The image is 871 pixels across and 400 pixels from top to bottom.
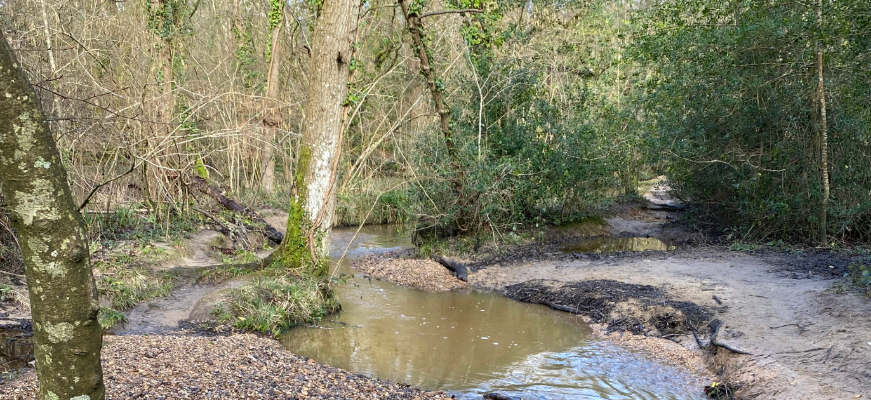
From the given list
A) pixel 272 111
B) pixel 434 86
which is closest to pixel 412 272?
pixel 434 86

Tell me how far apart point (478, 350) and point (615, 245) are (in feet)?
26.2

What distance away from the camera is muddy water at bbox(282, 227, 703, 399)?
6016 mm

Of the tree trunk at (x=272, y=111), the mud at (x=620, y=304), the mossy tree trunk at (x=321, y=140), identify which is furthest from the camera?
the tree trunk at (x=272, y=111)

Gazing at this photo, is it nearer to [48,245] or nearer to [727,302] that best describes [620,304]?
[727,302]

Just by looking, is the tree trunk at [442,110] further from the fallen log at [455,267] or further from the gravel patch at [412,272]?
the gravel patch at [412,272]

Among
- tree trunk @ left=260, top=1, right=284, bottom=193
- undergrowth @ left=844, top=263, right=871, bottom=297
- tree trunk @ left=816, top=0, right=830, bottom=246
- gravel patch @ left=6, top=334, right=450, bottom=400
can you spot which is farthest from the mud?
tree trunk @ left=260, top=1, right=284, bottom=193

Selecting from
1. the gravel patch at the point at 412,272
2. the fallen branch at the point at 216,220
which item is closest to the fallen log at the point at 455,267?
the gravel patch at the point at 412,272

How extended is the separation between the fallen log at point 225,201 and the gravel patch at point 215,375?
5331 mm

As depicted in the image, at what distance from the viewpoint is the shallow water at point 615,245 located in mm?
13281

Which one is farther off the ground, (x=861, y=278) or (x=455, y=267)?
(x=861, y=278)

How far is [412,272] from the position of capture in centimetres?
1110

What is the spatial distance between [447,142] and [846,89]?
732 centimetres

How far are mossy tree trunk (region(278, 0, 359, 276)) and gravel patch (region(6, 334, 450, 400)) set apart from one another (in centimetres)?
233

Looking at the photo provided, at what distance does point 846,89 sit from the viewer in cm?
1071
